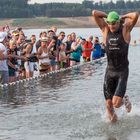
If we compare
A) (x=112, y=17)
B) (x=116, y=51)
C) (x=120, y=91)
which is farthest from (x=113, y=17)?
(x=120, y=91)

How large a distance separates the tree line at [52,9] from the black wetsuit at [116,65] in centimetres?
11795

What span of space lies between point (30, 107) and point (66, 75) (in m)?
7.41

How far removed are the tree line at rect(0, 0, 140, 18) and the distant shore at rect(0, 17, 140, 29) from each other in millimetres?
3059

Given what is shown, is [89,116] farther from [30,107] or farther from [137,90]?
[137,90]

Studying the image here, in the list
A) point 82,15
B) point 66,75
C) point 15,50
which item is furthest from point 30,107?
point 82,15

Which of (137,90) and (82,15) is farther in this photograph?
(82,15)

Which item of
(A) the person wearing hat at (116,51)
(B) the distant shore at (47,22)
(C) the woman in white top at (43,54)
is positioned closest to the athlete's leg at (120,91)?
(A) the person wearing hat at (116,51)

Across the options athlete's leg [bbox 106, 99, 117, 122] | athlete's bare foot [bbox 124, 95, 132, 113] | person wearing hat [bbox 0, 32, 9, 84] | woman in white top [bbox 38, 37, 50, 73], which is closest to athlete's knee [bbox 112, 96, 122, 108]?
athlete's leg [bbox 106, 99, 117, 122]

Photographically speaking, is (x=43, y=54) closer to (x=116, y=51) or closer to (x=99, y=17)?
(x=99, y=17)

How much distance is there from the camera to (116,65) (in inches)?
390

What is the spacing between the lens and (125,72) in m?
9.89

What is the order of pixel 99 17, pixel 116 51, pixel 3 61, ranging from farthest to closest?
1. pixel 3 61
2. pixel 99 17
3. pixel 116 51

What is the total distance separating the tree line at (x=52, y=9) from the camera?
128875 millimetres

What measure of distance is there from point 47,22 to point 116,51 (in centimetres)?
10470
